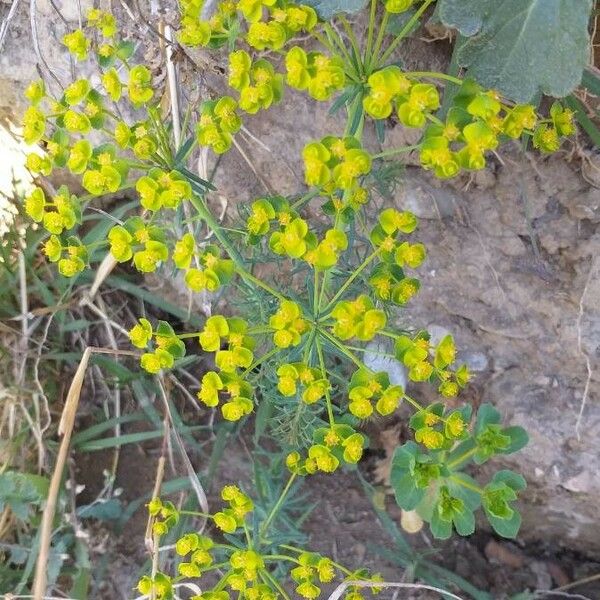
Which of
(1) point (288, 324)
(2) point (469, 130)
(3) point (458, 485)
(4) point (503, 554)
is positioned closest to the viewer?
(2) point (469, 130)

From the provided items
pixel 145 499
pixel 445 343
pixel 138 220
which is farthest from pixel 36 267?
pixel 445 343

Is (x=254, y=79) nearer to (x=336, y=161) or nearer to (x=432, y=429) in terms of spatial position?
(x=336, y=161)

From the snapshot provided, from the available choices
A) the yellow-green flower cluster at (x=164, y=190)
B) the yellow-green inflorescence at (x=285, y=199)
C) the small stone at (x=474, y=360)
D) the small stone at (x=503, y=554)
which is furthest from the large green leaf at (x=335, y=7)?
the small stone at (x=503, y=554)

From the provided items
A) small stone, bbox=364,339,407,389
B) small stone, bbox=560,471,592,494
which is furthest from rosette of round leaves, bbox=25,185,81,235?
small stone, bbox=560,471,592,494

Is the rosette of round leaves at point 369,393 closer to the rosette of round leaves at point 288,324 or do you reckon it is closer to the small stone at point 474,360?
the rosette of round leaves at point 288,324

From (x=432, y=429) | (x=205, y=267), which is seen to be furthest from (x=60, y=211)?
(x=432, y=429)
